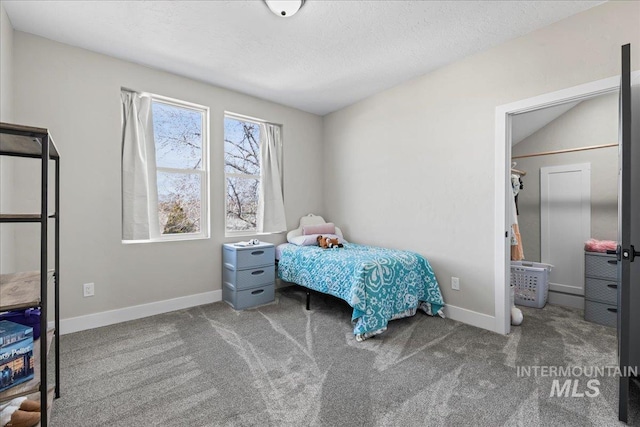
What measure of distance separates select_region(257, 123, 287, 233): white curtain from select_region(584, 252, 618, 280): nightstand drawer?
3438 millimetres

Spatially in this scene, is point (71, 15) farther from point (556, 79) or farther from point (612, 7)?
point (612, 7)

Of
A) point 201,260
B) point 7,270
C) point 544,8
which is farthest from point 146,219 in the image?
point 544,8

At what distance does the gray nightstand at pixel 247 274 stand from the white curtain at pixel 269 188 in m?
0.56

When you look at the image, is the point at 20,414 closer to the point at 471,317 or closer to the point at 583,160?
the point at 471,317

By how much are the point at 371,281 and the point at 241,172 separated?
228 cm

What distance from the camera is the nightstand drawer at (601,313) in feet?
9.05

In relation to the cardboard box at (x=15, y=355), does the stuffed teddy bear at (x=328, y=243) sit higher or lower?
higher

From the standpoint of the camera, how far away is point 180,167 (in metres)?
3.36

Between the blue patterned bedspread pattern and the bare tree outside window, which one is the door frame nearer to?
the blue patterned bedspread pattern

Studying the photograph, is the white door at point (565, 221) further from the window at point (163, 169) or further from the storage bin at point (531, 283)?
the window at point (163, 169)

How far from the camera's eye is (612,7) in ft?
6.84

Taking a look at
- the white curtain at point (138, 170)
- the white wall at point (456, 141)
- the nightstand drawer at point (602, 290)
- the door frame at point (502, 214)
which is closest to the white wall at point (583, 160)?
the nightstand drawer at point (602, 290)

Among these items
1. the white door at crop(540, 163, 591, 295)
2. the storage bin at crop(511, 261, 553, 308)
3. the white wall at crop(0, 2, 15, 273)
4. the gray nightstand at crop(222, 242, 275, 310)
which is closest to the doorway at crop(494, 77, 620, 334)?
the storage bin at crop(511, 261, 553, 308)

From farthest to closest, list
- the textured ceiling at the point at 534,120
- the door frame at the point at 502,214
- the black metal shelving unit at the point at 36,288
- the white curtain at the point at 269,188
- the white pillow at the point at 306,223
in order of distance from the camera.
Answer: the white pillow at the point at 306,223
the white curtain at the point at 269,188
the textured ceiling at the point at 534,120
the door frame at the point at 502,214
the black metal shelving unit at the point at 36,288
